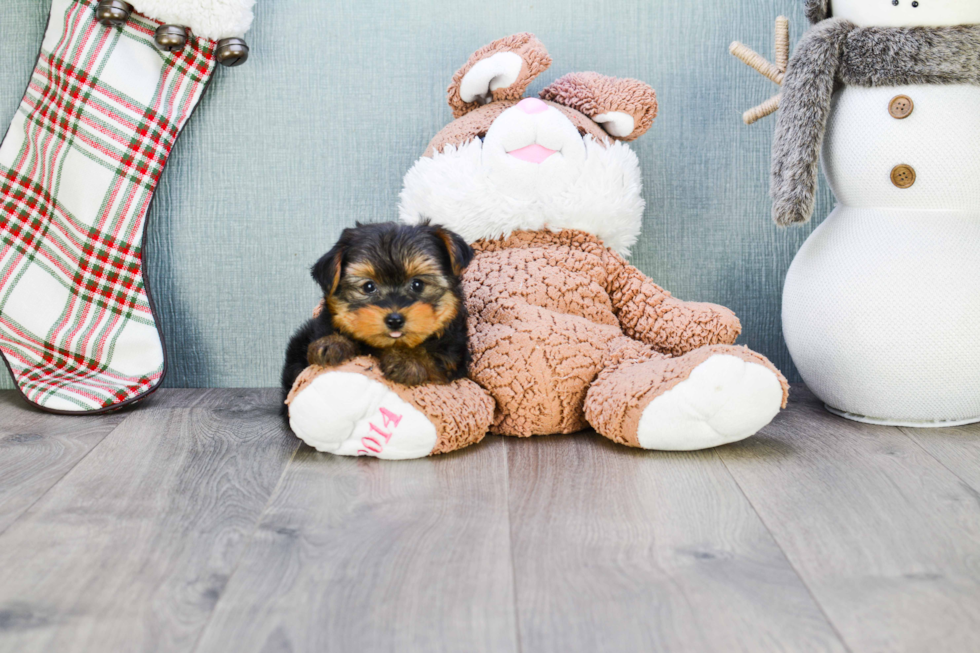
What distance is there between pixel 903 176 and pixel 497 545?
3.84 ft

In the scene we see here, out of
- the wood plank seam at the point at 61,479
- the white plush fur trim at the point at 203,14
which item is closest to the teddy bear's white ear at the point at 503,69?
the white plush fur trim at the point at 203,14

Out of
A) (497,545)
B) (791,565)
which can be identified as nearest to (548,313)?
(497,545)

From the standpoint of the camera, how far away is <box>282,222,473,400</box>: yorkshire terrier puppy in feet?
4.79

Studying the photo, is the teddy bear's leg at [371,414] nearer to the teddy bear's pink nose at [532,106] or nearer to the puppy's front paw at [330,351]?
the puppy's front paw at [330,351]

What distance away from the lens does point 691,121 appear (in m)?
2.12

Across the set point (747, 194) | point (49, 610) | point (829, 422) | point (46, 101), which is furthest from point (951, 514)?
point (46, 101)

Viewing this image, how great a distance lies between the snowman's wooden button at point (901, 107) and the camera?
1652 millimetres

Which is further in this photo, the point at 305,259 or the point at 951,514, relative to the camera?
the point at 305,259

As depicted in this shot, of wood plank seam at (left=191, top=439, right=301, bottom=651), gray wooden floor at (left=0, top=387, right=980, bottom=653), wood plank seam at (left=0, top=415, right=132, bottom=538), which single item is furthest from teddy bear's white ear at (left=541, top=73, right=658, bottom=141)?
wood plank seam at (left=0, top=415, right=132, bottom=538)

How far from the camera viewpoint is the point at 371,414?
1.50m

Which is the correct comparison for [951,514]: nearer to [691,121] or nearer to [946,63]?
[946,63]

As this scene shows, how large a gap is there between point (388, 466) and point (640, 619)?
26.3 inches

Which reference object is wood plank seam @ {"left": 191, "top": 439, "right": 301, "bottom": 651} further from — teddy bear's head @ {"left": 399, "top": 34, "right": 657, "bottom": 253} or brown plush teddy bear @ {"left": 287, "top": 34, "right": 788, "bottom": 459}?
teddy bear's head @ {"left": 399, "top": 34, "right": 657, "bottom": 253}

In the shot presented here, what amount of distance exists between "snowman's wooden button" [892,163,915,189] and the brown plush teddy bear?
0.44 m
